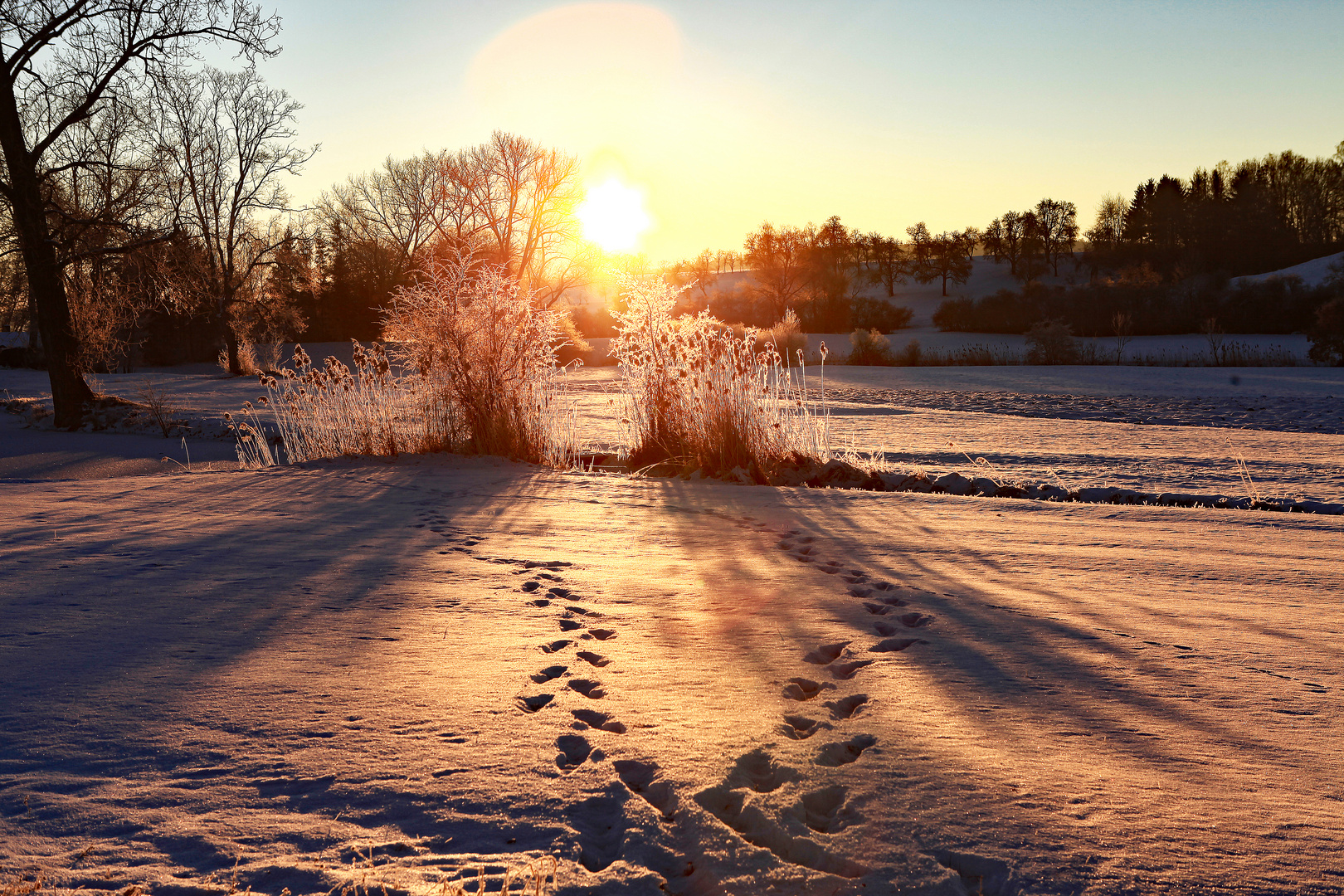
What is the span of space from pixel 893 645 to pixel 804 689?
546mm

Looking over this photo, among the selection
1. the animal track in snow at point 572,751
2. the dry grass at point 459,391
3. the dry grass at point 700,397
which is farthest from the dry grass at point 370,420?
the animal track in snow at point 572,751

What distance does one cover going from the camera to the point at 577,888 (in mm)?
1568

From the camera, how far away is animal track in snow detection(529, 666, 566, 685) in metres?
2.58

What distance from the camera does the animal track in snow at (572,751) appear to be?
2061 mm

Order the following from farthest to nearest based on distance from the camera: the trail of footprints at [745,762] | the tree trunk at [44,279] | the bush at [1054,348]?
the bush at [1054,348], the tree trunk at [44,279], the trail of footprints at [745,762]

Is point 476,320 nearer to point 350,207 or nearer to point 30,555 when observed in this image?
point 30,555

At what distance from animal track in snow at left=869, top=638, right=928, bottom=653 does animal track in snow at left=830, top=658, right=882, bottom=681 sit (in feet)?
0.41

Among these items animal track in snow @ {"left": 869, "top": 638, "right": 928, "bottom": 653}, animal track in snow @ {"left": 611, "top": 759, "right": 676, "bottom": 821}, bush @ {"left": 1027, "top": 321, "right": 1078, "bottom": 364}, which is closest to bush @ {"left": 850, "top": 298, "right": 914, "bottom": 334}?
bush @ {"left": 1027, "top": 321, "right": 1078, "bottom": 364}

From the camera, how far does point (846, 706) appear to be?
2.42 metres

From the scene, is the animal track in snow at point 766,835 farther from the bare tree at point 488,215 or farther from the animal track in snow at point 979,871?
the bare tree at point 488,215

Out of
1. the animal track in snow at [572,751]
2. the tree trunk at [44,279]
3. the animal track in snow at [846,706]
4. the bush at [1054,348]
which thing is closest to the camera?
the animal track in snow at [572,751]

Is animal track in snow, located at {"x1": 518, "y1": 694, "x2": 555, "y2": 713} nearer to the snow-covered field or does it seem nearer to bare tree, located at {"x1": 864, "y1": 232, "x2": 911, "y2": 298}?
the snow-covered field

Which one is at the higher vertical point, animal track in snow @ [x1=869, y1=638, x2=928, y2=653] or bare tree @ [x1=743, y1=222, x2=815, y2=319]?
bare tree @ [x1=743, y1=222, x2=815, y2=319]

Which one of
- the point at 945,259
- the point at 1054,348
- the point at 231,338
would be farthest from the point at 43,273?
the point at 945,259
